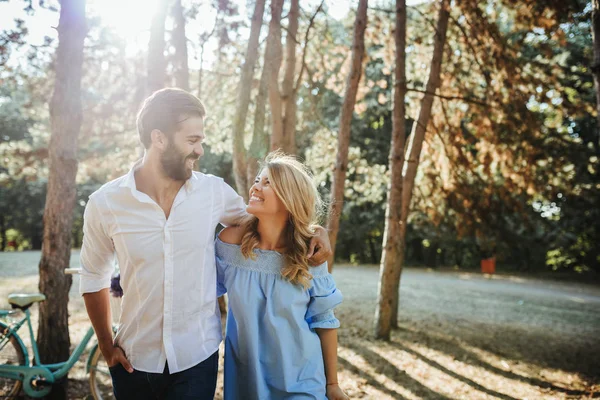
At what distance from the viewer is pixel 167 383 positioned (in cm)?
193

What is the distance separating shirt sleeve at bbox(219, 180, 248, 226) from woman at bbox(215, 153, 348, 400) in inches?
2.2

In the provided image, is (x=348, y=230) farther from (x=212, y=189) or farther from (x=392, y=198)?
(x=212, y=189)

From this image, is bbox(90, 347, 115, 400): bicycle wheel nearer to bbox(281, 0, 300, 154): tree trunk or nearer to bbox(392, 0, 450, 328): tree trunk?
bbox(281, 0, 300, 154): tree trunk

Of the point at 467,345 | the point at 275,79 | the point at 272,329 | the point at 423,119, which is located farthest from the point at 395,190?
the point at 272,329

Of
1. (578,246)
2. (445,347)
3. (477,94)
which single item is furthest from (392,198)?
(578,246)

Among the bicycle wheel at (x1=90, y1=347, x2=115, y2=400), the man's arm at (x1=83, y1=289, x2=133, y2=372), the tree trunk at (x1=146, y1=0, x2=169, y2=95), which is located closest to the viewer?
the man's arm at (x1=83, y1=289, x2=133, y2=372)

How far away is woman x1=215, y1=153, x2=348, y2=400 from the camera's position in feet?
6.68

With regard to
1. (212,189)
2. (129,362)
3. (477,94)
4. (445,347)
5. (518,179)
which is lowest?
(445,347)

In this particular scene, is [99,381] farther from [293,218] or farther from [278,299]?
[293,218]

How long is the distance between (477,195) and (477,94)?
75.9 inches

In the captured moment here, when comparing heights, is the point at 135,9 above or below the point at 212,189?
above

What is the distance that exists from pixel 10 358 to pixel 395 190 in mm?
4860

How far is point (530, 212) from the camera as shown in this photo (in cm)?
1587

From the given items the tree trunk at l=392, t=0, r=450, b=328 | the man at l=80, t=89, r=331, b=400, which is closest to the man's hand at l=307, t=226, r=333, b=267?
the man at l=80, t=89, r=331, b=400
